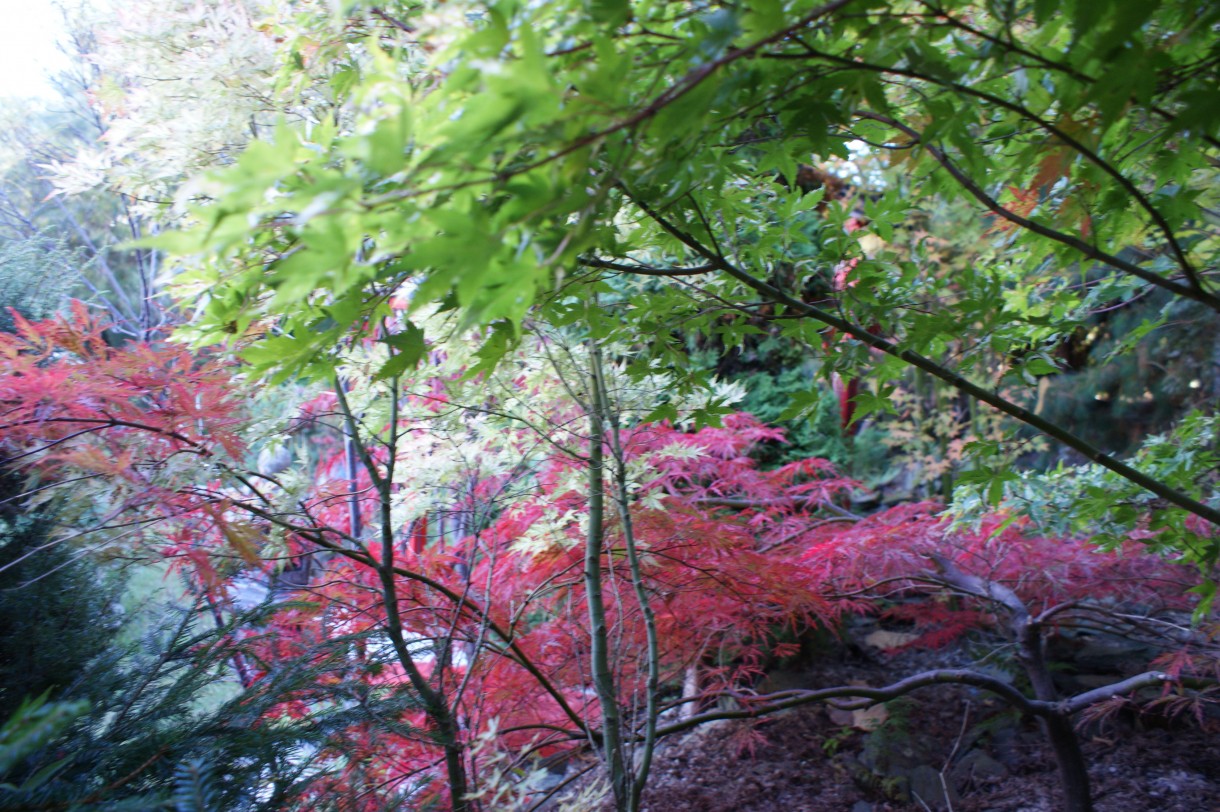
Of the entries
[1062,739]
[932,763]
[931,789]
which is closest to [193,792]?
[1062,739]

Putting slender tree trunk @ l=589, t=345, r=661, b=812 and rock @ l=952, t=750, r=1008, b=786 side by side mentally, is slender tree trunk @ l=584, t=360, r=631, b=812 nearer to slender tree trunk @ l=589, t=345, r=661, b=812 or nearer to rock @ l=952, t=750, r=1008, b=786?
slender tree trunk @ l=589, t=345, r=661, b=812

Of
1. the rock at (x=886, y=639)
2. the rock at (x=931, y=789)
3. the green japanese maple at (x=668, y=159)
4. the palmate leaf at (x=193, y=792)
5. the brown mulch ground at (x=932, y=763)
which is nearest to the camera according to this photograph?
the green japanese maple at (x=668, y=159)

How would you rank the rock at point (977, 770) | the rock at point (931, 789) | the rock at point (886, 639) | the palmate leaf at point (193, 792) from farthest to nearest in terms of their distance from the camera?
the rock at point (886, 639), the rock at point (977, 770), the rock at point (931, 789), the palmate leaf at point (193, 792)

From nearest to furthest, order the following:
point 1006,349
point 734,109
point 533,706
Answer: point 734,109
point 1006,349
point 533,706

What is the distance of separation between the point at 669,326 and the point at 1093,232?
86 centimetres

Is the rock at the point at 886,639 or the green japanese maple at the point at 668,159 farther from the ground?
the green japanese maple at the point at 668,159

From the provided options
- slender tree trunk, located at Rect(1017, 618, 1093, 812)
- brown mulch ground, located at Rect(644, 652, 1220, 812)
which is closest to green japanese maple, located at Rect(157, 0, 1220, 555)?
slender tree trunk, located at Rect(1017, 618, 1093, 812)

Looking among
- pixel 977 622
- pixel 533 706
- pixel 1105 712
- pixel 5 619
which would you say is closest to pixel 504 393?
pixel 533 706

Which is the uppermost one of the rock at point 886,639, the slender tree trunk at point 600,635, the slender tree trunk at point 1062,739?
the slender tree trunk at point 600,635

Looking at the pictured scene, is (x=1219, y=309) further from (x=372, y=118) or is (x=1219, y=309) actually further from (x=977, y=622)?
(x=977, y=622)

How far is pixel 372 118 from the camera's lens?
83 cm

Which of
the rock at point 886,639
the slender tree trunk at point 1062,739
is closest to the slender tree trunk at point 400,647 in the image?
the slender tree trunk at point 1062,739

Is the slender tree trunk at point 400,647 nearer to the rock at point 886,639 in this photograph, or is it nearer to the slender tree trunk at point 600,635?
the slender tree trunk at point 600,635

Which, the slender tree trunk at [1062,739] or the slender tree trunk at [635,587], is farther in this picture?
the slender tree trunk at [1062,739]
